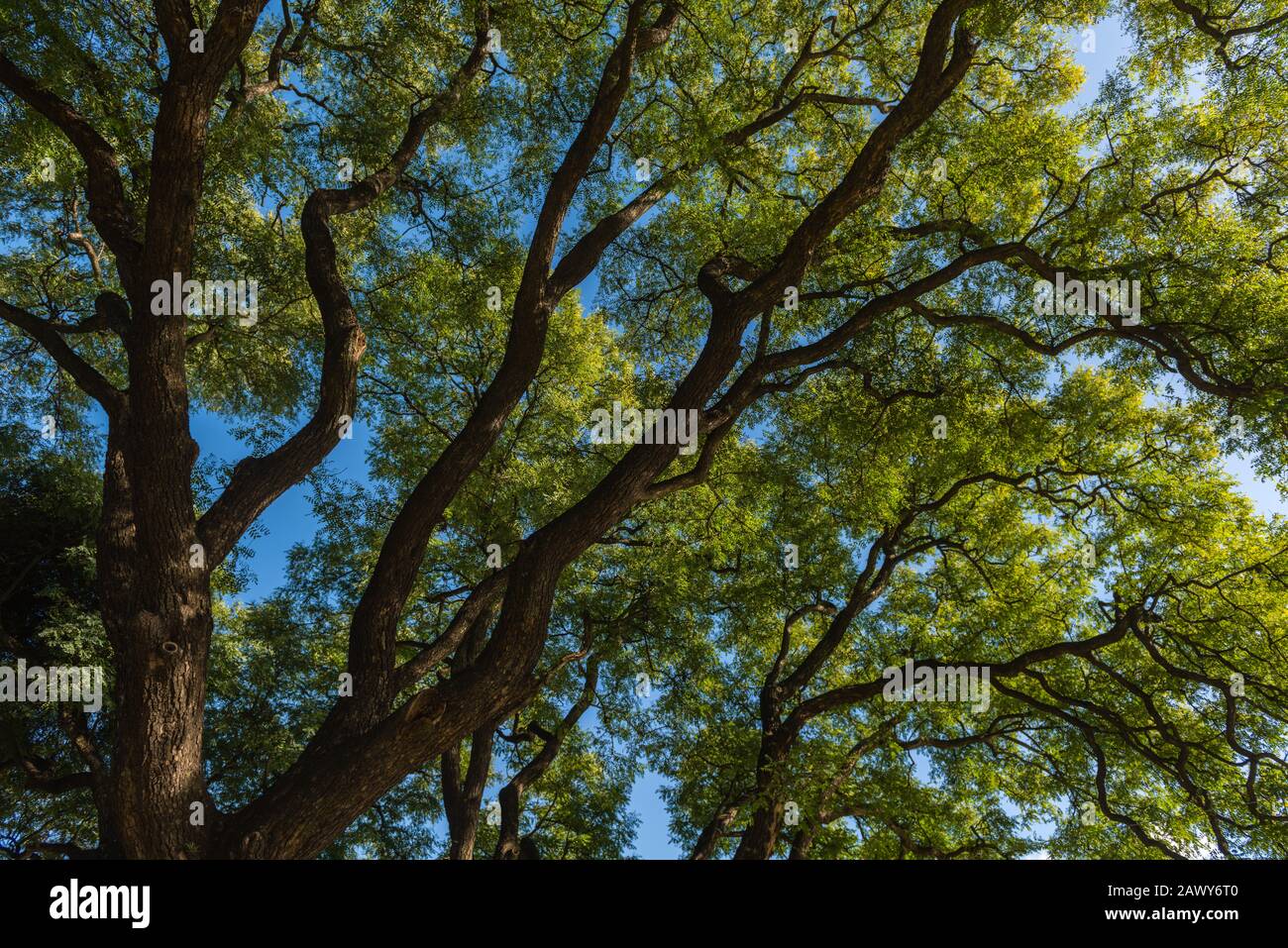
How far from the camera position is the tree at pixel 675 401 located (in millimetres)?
5344

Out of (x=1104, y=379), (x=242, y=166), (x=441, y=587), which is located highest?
(x=242, y=166)

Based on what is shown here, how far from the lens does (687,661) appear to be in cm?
1110

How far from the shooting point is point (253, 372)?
31.7 ft

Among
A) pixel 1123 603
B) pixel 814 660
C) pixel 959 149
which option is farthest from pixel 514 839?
pixel 959 149

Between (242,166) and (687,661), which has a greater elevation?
(242,166)

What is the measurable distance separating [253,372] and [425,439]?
100 inches

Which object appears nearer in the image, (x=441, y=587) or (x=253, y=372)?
(x=253, y=372)

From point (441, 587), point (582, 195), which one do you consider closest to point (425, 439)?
point (441, 587)

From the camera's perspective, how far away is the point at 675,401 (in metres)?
6.07

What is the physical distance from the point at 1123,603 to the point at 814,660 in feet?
11.6

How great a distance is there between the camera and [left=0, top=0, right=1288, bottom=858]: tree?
534 cm
